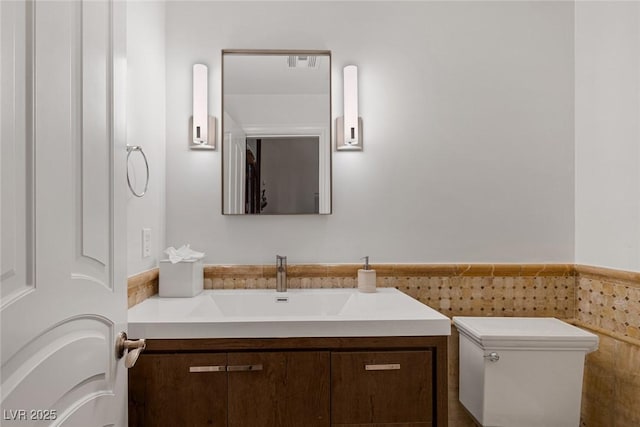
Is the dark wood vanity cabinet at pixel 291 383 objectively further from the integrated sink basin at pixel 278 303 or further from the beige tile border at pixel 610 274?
the beige tile border at pixel 610 274

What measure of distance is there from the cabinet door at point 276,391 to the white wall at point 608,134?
135 centimetres

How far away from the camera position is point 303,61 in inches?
77.1

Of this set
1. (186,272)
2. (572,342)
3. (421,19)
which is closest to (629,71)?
(421,19)

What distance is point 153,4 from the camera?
1.76 meters

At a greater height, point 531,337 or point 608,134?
point 608,134

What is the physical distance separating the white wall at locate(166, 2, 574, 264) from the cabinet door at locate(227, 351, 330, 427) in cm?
74

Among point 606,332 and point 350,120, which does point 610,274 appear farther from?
point 350,120

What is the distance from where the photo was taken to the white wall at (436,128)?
1952 mm

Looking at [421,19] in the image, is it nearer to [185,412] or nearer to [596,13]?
[596,13]

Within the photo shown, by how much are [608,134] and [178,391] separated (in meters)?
1.96

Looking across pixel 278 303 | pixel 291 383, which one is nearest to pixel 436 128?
pixel 278 303

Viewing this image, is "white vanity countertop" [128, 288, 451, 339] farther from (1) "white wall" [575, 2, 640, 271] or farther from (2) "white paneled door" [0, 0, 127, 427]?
(1) "white wall" [575, 2, 640, 271]

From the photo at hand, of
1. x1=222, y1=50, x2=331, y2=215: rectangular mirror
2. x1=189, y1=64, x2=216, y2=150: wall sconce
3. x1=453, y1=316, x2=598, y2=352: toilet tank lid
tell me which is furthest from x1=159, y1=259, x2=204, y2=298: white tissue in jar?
x1=453, y1=316, x2=598, y2=352: toilet tank lid

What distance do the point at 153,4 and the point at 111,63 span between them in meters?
0.96
